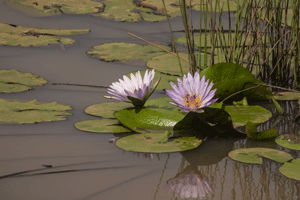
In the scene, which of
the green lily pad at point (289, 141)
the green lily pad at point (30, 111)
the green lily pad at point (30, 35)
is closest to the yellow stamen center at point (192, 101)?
the green lily pad at point (289, 141)

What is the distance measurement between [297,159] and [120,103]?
0.91 meters

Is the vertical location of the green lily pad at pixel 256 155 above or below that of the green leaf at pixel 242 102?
below

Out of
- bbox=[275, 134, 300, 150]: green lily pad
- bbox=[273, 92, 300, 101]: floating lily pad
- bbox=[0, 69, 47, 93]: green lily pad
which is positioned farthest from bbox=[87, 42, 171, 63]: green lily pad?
bbox=[275, 134, 300, 150]: green lily pad

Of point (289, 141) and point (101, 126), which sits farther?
point (101, 126)

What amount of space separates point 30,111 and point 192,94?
0.81m

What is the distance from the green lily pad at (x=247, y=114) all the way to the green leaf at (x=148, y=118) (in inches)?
10.0

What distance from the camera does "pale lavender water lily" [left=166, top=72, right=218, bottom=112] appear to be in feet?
4.85

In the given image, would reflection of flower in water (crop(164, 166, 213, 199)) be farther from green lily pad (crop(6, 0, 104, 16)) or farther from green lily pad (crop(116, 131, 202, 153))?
green lily pad (crop(6, 0, 104, 16))

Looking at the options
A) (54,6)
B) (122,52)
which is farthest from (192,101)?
(54,6)

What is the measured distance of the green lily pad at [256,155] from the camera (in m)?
1.33

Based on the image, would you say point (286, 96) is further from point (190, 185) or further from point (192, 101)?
point (190, 185)

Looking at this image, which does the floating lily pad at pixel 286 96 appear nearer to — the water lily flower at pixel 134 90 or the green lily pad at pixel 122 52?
the water lily flower at pixel 134 90

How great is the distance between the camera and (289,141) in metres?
1.48

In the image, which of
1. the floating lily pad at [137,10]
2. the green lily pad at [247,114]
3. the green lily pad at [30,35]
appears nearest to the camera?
the green lily pad at [247,114]
